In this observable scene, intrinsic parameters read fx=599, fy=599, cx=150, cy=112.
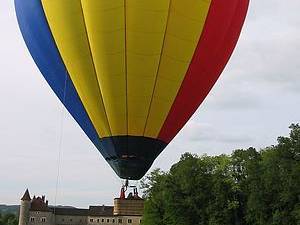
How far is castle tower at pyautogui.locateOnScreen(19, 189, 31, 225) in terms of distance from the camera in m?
92.0

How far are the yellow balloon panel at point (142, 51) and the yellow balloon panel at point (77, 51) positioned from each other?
0.90m

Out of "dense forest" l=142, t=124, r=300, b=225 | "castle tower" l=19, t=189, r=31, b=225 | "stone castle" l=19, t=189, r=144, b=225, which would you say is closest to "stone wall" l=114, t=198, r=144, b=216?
"dense forest" l=142, t=124, r=300, b=225

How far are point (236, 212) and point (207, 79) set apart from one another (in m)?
28.2

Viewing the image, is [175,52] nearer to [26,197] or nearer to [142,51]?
[142,51]

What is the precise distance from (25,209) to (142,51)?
268 feet

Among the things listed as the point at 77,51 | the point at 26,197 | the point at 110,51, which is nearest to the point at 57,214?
the point at 26,197

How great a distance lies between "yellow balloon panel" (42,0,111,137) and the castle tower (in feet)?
258

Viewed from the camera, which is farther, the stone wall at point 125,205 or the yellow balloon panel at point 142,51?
the stone wall at point 125,205

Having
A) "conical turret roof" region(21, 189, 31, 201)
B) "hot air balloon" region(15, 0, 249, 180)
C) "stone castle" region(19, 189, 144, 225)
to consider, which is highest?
"conical turret roof" region(21, 189, 31, 201)

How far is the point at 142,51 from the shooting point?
1548cm

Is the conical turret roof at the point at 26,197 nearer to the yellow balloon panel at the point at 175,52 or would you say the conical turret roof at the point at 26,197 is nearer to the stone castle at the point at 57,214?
the stone castle at the point at 57,214

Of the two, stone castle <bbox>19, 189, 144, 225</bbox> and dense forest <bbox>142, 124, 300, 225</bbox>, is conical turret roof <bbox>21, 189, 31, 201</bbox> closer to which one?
stone castle <bbox>19, 189, 144, 225</bbox>

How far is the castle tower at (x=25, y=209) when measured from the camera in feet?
302

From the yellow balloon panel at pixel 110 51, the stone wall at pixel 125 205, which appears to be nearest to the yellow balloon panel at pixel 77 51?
the yellow balloon panel at pixel 110 51
